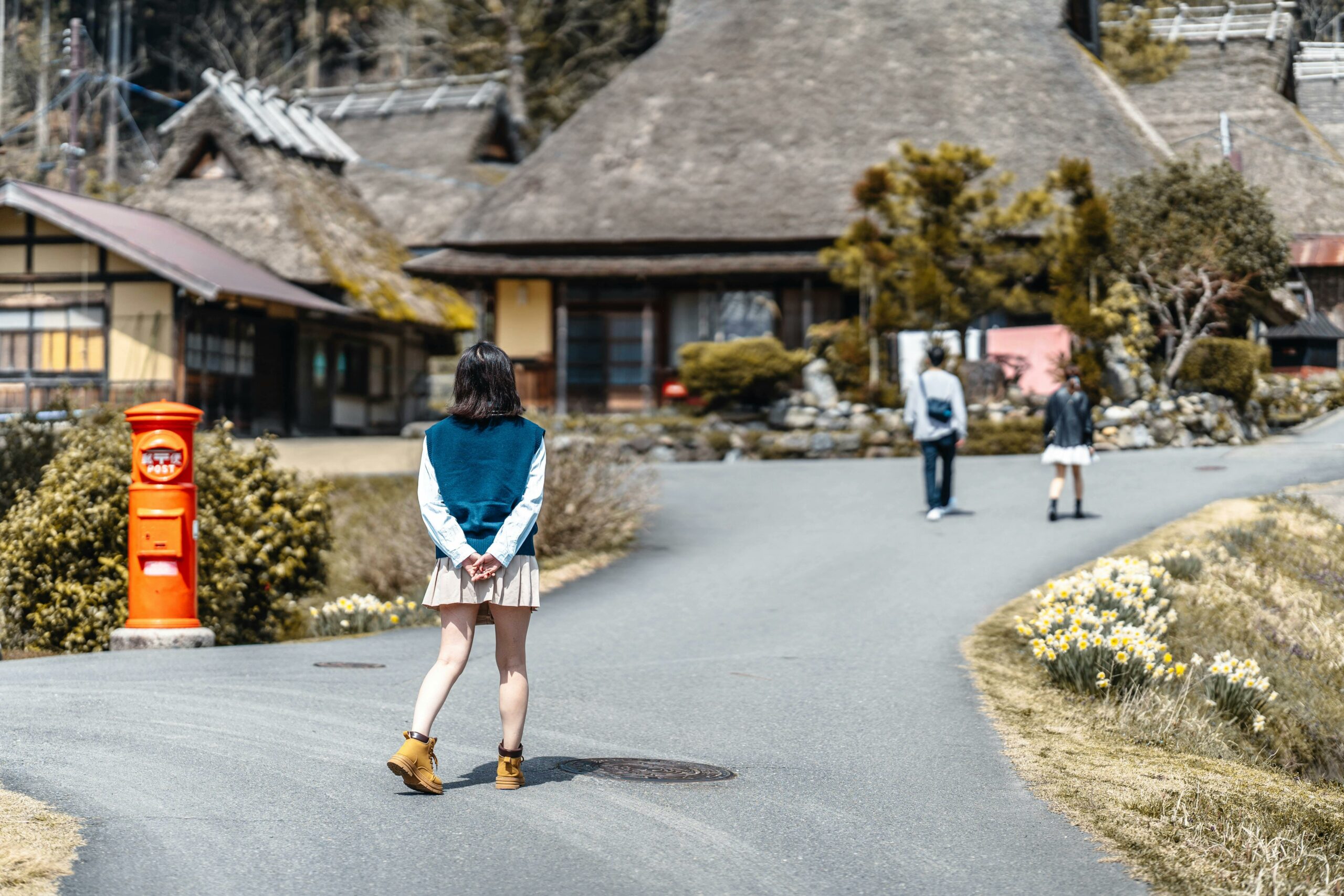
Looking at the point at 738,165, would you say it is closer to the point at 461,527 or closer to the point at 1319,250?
the point at 1319,250

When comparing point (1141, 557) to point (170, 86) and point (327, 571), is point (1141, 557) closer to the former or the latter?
point (327, 571)

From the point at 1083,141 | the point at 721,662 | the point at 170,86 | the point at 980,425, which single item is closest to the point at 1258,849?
the point at 721,662

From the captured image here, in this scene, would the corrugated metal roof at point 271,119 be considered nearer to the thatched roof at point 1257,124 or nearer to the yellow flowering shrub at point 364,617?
the thatched roof at point 1257,124

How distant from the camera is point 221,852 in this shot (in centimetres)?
540

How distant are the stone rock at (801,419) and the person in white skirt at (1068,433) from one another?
9.24m

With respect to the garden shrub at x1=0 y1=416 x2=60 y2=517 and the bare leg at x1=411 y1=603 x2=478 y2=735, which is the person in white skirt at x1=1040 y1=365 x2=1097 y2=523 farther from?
the bare leg at x1=411 y1=603 x2=478 y2=735

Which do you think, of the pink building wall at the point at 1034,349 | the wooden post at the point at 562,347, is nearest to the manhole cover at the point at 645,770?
the pink building wall at the point at 1034,349

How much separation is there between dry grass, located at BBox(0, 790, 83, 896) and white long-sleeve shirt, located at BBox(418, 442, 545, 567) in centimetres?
167

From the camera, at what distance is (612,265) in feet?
101

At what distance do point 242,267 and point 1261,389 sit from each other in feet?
68.1

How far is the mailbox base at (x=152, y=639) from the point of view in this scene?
424 inches

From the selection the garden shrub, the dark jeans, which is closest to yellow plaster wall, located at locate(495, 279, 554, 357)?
the dark jeans

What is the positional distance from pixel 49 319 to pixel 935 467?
1911 centimetres

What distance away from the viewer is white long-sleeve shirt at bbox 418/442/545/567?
6.27m
